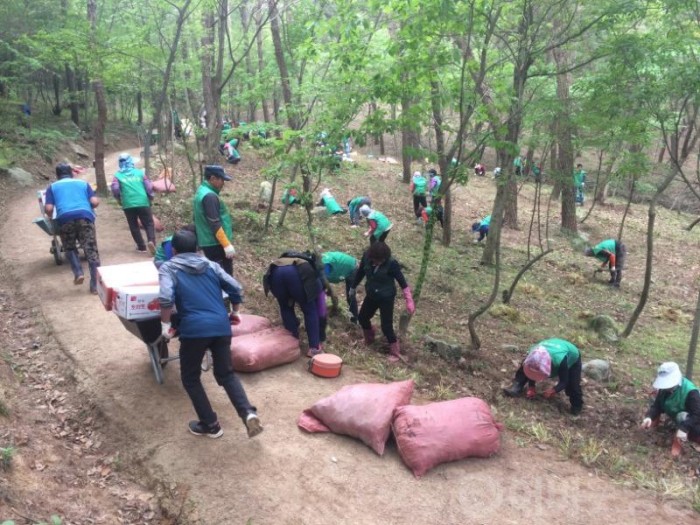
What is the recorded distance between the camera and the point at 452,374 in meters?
6.37

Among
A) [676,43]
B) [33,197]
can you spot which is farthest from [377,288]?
[33,197]

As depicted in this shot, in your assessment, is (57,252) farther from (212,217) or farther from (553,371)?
(553,371)

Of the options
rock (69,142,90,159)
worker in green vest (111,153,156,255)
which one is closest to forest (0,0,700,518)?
worker in green vest (111,153,156,255)

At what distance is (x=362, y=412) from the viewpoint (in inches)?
172

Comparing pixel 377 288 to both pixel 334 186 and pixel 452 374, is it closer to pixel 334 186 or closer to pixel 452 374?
pixel 452 374

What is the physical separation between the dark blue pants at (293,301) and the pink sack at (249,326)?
0.92 feet

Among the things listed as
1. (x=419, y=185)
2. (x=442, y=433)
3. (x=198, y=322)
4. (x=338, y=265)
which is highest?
(x=419, y=185)

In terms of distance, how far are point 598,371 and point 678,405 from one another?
1762 millimetres

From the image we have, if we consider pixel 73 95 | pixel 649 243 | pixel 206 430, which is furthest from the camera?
pixel 73 95

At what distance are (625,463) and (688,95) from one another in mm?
4735

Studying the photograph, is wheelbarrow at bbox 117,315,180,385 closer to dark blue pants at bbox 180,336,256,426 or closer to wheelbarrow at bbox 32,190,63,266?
dark blue pants at bbox 180,336,256,426

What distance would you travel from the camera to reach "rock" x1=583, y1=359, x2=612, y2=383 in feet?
23.1

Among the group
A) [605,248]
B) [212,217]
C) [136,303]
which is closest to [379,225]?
[212,217]

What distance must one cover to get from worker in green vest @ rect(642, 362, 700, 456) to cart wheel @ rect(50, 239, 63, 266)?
802cm
